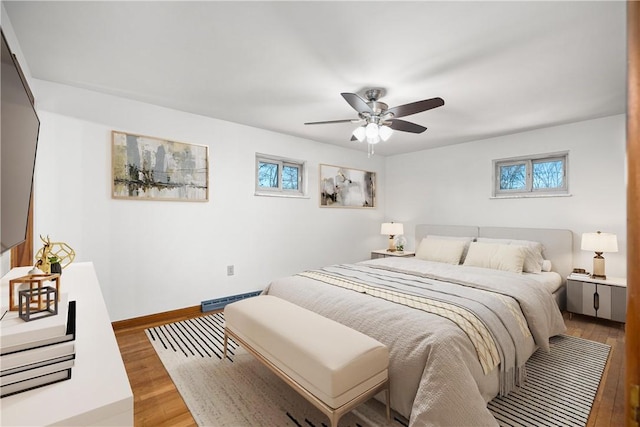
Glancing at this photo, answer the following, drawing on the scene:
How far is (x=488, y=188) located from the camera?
14.3ft

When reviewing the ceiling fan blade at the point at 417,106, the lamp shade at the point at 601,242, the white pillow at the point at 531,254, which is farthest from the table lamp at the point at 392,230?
the ceiling fan blade at the point at 417,106

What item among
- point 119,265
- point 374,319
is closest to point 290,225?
point 119,265

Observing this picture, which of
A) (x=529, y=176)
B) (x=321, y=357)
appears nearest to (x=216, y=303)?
(x=321, y=357)

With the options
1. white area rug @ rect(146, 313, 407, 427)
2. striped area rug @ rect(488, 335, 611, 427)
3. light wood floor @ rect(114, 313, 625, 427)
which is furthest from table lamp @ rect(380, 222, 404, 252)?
white area rug @ rect(146, 313, 407, 427)

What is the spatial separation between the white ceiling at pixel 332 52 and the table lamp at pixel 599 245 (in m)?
1.37

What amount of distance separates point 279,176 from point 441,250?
2510 mm

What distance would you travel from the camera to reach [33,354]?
2.65ft

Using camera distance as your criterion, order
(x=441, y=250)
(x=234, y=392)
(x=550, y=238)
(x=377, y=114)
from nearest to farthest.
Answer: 1. (x=234, y=392)
2. (x=377, y=114)
3. (x=550, y=238)
4. (x=441, y=250)

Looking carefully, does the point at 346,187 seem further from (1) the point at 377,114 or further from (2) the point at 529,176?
(2) the point at 529,176

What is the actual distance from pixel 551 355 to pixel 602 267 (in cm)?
151

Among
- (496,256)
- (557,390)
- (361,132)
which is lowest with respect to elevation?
(557,390)

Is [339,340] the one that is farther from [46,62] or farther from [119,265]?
[46,62]

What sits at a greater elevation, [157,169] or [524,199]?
[157,169]

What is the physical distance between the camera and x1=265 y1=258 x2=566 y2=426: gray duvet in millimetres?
Answer: 1508
